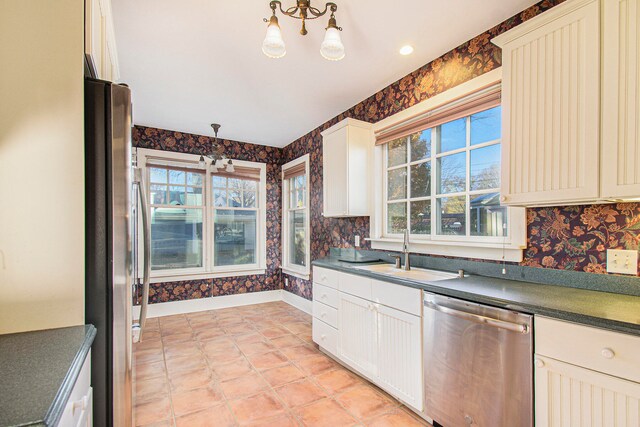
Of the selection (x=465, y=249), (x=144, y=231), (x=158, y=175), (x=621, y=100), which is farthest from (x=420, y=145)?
(x=158, y=175)

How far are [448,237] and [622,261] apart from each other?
1.02 m

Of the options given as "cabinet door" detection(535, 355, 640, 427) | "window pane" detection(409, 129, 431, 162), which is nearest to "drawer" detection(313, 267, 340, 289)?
"window pane" detection(409, 129, 431, 162)

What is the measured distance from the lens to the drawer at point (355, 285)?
2398mm

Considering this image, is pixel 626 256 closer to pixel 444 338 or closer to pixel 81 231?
pixel 444 338

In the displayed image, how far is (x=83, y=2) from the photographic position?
1161mm

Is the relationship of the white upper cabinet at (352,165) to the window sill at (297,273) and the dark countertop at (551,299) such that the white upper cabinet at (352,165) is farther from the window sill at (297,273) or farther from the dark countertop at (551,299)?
the window sill at (297,273)

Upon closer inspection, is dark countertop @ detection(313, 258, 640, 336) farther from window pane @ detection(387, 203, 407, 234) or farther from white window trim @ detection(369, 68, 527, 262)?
window pane @ detection(387, 203, 407, 234)

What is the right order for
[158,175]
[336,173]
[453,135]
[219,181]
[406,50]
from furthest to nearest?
[219,181], [158,175], [336,173], [453,135], [406,50]

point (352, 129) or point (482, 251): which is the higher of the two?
point (352, 129)

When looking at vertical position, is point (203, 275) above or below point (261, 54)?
below

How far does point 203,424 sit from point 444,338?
1652 millimetres

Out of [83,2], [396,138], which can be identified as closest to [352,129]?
[396,138]

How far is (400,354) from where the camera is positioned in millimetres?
2088

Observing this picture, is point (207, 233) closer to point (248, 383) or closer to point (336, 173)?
point (336, 173)
